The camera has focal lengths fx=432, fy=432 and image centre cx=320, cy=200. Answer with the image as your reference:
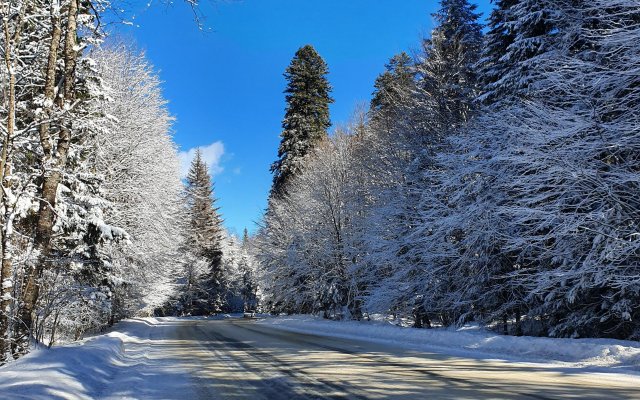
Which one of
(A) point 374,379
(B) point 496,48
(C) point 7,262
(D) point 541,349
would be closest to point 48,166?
(C) point 7,262

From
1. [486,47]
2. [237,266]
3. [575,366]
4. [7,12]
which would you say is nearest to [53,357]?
[7,12]

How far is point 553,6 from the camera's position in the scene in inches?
508

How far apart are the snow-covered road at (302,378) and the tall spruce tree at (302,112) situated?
89.2ft

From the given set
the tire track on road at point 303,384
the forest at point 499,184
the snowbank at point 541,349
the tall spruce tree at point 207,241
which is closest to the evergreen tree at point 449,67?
the forest at point 499,184

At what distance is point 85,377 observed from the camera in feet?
20.9

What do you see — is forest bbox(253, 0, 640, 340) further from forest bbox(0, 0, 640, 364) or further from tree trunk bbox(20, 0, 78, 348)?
tree trunk bbox(20, 0, 78, 348)

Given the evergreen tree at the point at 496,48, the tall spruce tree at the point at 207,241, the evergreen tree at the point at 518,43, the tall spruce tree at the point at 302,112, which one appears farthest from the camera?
the tall spruce tree at the point at 207,241

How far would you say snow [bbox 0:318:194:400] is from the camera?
4887 mm

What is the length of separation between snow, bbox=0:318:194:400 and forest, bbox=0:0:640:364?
143 cm

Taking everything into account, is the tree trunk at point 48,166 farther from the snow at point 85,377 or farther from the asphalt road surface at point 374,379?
the asphalt road surface at point 374,379

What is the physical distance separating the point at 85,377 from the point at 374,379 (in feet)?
14.1

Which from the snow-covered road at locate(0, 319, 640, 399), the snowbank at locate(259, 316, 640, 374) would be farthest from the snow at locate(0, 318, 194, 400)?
the snowbank at locate(259, 316, 640, 374)

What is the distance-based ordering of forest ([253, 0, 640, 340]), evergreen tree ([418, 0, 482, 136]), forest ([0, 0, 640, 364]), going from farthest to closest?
evergreen tree ([418, 0, 482, 136]) < forest ([253, 0, 640, 340]) < forest ([0, 0, 640, 364])

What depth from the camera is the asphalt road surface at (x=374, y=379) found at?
5730mm
